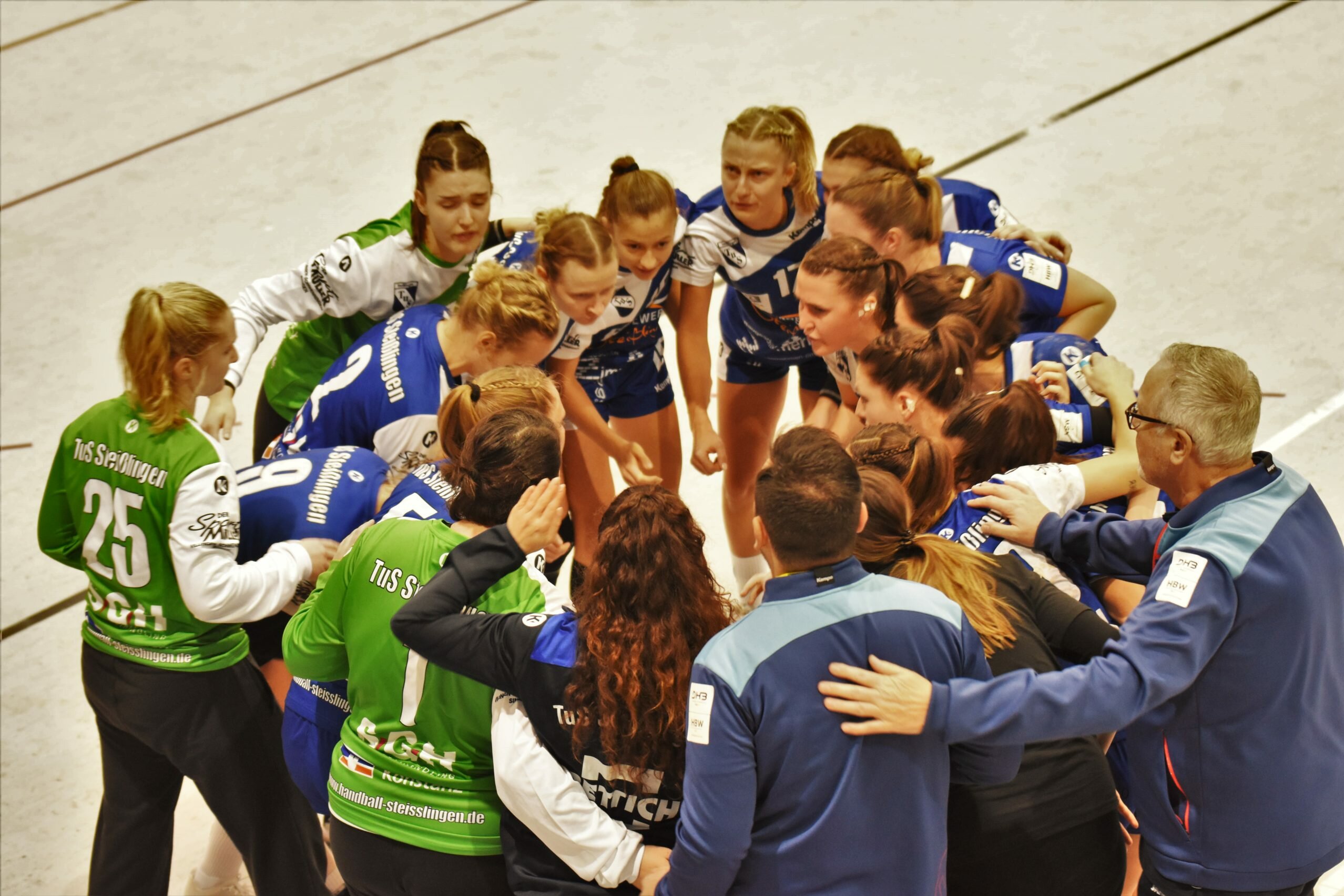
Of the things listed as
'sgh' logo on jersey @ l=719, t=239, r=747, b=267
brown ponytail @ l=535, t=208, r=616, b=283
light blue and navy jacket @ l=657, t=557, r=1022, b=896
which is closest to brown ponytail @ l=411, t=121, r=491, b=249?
brown ponytail @ l=535, t=208, r=616, b=283

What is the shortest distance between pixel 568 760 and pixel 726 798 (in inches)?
15.4

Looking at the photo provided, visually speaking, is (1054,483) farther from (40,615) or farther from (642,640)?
(40,615)

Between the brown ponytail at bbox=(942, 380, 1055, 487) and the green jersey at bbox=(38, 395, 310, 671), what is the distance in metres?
1.58

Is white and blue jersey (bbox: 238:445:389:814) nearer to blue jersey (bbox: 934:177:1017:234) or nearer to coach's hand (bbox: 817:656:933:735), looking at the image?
coach's hand (bbox: 817:656:933:735)

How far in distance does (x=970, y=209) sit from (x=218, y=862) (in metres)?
3.18

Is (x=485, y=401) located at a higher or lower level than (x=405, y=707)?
higher

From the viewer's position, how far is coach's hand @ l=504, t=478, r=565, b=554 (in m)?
2.30

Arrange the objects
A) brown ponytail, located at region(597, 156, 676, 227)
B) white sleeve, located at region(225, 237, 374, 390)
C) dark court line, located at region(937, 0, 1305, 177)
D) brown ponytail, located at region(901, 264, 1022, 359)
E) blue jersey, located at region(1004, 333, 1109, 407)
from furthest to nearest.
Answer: dark court line, located at region(937, 0, 1305, 177) < brown ponytail, located at region(597, 156, 676, 227) < white sleeve, located at region(225, 237, 374, 390) < brown ponytail, located at region(901, 264, 1022, 359) < blue jersey, located at region(1004, 333, 1109, 407)

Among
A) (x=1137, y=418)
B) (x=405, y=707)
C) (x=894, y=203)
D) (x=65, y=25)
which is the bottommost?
(x=405, y=707)

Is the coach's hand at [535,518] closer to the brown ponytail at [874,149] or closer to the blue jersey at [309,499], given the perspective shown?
the blue jersey at [309,499]

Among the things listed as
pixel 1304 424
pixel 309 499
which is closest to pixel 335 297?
pixel 309 499

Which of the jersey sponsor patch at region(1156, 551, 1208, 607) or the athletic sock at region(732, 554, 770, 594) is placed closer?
the jersey sponsor patch at region(1156, 551, 1208, 607)

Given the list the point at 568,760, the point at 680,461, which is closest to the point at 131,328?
the point at 568,760

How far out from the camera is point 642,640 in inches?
81.8
